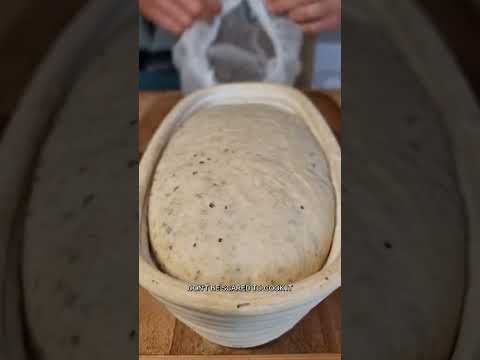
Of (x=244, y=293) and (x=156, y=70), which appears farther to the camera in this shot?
(x=156, y=70)

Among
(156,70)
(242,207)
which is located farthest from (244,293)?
(156,70)

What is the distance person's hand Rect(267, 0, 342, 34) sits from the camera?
344mm

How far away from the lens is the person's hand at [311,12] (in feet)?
1.13

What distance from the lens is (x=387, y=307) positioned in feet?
1.20

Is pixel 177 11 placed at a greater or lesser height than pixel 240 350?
greater

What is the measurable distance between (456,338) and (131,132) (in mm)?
299

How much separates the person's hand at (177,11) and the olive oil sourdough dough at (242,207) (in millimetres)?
102

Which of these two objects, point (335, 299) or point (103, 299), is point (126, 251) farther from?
point (335, 299)

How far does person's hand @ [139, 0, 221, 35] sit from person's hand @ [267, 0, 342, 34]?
5cm

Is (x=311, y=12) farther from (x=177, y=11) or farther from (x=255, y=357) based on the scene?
(x=255, y=357)

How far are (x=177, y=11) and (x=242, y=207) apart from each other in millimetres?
167

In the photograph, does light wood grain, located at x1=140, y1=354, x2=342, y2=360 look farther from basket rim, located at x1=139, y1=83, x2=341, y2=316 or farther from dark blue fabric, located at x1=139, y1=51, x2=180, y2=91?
dark blue fabric, located at x1=139, y1=51, x2=180, y2=91

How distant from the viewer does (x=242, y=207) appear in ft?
1.11

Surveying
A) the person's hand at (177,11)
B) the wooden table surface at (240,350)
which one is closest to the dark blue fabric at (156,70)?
the person's hand at (177,11)
